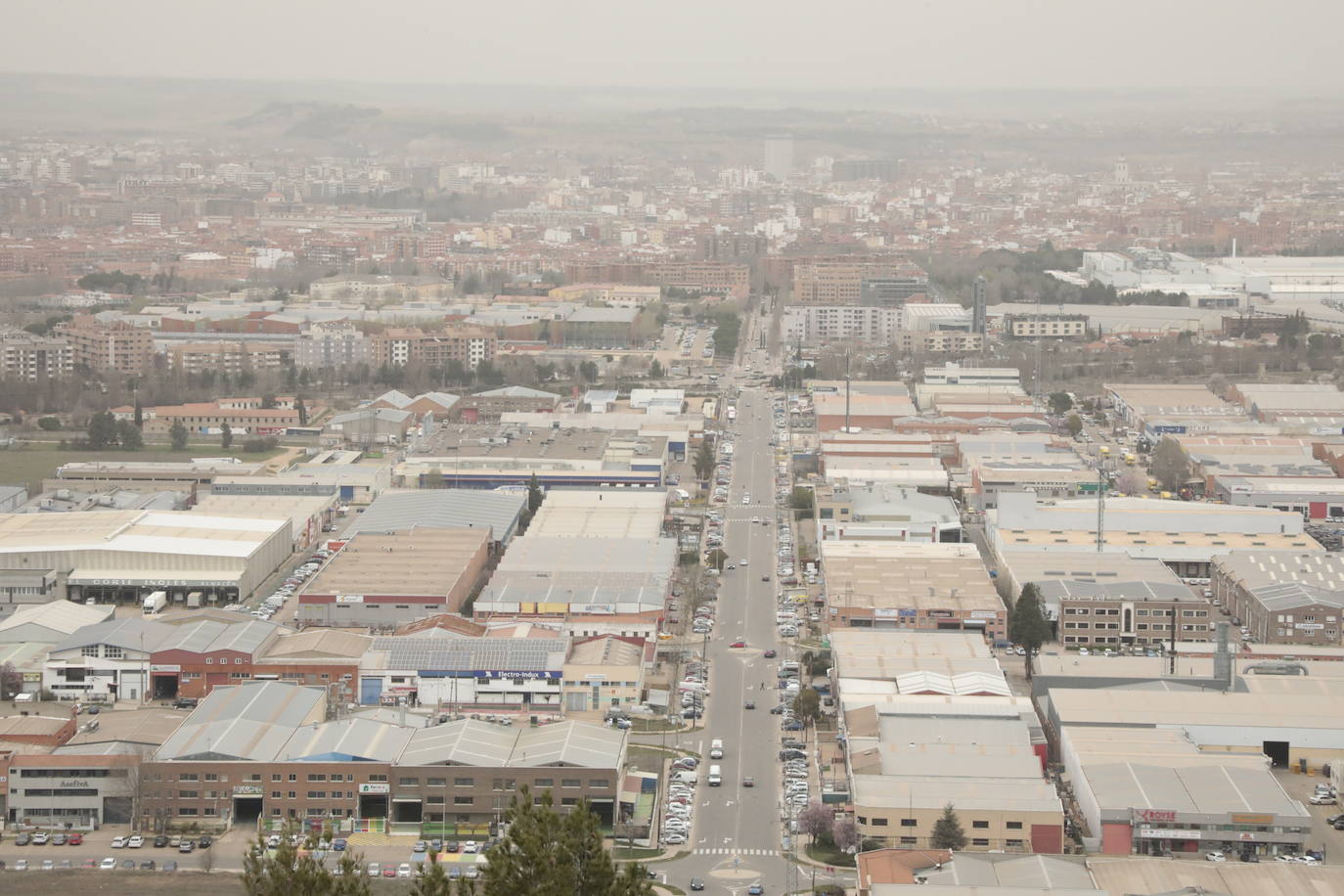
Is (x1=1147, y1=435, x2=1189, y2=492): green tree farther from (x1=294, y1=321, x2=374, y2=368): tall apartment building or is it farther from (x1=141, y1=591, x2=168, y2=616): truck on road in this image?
(x1=294, y1=321, x2=374, y2=368): tall apartment building

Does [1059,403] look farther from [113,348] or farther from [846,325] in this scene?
[113,348]

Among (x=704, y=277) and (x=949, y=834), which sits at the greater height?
(x=704, y=277)

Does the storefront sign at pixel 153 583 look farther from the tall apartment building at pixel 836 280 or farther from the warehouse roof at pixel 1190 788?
the tall apartment building at pixel 836 280

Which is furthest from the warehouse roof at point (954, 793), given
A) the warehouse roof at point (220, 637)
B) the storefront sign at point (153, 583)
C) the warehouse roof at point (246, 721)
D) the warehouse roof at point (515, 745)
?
the storefront sign at point (153, 583)

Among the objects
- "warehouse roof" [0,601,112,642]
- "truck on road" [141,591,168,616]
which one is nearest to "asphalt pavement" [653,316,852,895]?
"truck on road" [141,591,168,616]

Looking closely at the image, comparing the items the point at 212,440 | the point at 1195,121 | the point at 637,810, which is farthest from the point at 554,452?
the point at 1195,121

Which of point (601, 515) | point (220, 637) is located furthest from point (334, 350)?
point (220, 637)
